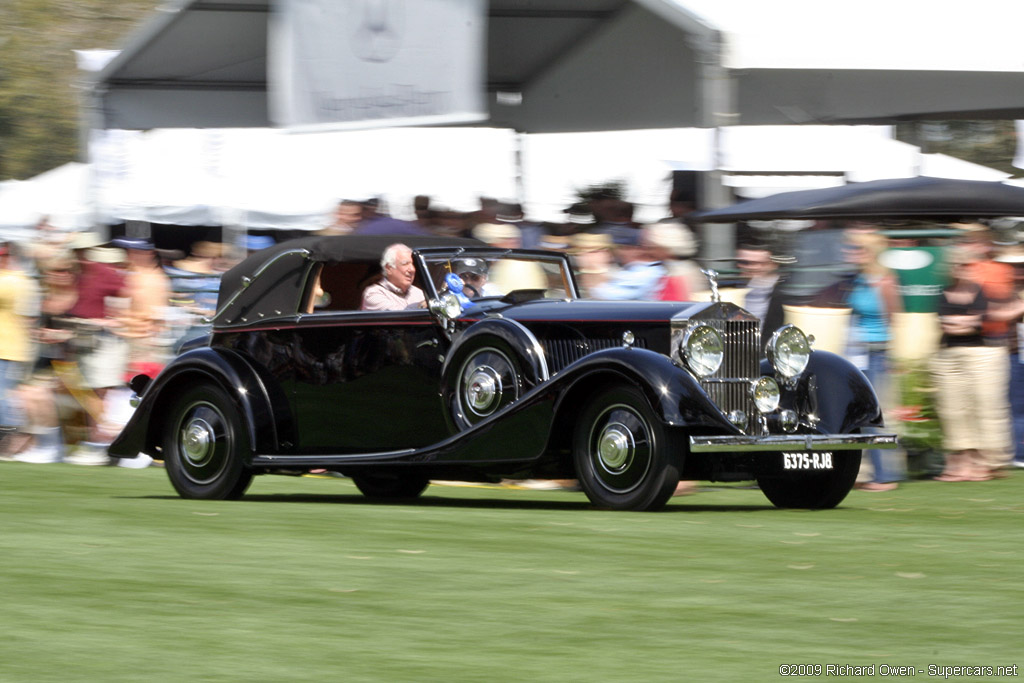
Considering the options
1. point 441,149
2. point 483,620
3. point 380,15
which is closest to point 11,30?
point 441,149

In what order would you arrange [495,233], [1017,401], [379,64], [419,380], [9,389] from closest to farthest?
[419,380], [1017,401], [9,389], [495,233], [379,64]

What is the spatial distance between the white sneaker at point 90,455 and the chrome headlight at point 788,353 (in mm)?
6029

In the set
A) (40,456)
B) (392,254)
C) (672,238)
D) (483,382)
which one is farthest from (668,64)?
(483,382)

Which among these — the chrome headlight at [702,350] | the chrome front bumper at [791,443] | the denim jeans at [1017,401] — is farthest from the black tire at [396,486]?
the denim jeans at [1017,401]

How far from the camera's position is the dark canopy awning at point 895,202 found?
11.7 metres

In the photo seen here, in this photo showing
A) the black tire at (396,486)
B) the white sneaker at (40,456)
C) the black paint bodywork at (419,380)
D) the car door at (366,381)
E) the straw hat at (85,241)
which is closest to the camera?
the black paint bodywork at (419,380)

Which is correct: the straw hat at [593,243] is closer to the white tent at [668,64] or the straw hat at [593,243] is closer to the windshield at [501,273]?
the white tent at [668,64]

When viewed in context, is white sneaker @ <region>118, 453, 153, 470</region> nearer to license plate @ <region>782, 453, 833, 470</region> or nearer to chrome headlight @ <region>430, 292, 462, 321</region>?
chrome headlight @ <region>430, 292, 462, 321</region>

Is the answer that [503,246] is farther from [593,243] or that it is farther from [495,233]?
[495,233]

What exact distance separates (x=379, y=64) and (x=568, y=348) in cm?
704

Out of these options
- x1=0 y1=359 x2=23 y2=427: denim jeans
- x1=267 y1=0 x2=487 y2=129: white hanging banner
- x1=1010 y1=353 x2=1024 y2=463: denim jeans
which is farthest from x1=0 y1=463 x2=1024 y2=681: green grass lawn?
x1=267 y1=0 x2=487 y2=129: white hanging banner

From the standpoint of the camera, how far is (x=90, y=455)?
1308 cm

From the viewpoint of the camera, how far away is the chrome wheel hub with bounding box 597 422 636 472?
27.0 feet

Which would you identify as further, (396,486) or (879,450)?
(879,450)
